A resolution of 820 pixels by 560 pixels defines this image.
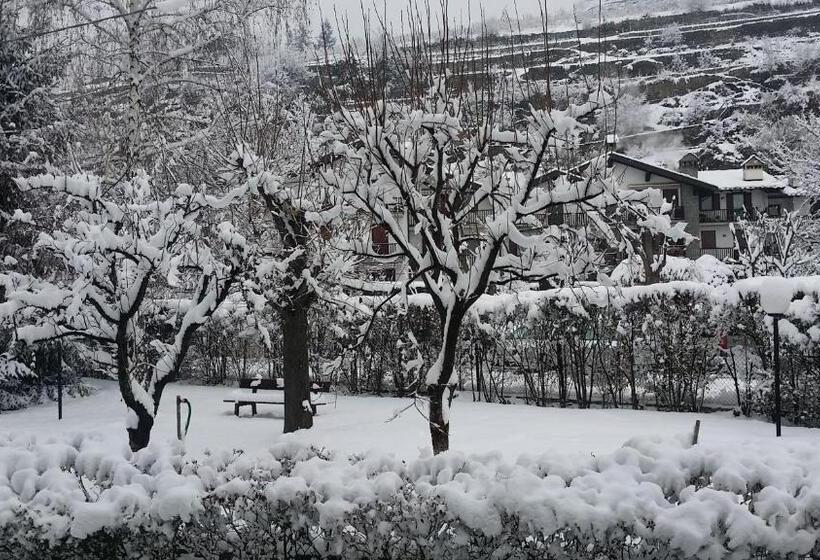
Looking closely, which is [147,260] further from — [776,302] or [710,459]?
[776,302]

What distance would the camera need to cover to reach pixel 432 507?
359 centimetres

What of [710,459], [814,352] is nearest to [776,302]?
[814,352]

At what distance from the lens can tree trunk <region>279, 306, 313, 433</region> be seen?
8.92m

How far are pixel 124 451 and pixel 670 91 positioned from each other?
92.9 meters

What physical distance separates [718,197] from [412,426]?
37.2 meters

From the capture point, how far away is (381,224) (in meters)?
5.55

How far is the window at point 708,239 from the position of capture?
1672 inches

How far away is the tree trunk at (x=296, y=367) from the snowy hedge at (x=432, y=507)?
468 centimetres

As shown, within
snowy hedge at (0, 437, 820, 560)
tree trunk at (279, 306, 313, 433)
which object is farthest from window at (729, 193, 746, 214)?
snowy hedge at (0, 437, 820, 560)

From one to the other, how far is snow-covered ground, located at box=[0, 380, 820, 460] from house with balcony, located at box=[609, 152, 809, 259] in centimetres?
2969

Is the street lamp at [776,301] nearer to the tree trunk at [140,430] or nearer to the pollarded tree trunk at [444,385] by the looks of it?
the pollarded tree trunk at [444,385]

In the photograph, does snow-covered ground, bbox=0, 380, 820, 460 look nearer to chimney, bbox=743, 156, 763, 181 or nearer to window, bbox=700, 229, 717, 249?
window, bbox=700, 229, 717, 249

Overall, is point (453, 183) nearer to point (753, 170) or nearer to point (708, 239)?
point (708, 239)

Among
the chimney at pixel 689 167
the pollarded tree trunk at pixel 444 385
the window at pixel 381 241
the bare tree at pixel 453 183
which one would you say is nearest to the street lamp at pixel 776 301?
the bare tree at pixel 453 183
